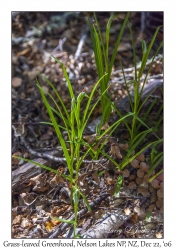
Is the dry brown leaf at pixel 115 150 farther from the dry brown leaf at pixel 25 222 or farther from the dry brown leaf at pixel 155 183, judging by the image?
the dry brown leaf at pixel 25 222

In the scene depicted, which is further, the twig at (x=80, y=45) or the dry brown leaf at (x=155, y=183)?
the twig at (x=80, y=45)

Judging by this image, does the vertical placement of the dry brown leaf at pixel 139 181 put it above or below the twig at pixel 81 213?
above

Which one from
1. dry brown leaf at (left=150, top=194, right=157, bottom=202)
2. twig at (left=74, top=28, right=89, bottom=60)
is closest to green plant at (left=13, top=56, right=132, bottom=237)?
dry brown leaf at (left=150, top=194, right=157, bottom=202)

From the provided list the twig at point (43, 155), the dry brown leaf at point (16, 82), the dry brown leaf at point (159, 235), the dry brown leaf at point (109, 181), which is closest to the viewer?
the dry brown leaf at point (159, 235)

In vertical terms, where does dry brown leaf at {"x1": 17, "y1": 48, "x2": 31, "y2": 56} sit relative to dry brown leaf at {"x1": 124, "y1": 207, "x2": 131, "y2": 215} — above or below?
above

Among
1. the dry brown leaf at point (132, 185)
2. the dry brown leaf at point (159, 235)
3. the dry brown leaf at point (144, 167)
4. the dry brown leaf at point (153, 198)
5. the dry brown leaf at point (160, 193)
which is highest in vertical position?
the dry brown leaf at point (144, 167)

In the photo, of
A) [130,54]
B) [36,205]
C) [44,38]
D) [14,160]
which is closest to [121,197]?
[36,205]

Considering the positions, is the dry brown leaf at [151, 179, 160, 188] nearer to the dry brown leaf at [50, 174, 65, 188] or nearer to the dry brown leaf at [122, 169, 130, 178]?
the dry brown leaf at [122, 169, 130, 178]

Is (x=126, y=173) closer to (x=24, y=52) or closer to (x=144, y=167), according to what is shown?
(x=144, y=167)

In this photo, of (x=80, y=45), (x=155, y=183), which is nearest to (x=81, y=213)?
(x=155, y=183)

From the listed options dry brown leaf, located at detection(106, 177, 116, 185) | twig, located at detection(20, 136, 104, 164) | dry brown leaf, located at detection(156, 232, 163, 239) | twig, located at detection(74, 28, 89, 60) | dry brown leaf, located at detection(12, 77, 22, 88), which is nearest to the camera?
dry brown leaf, located at detection(156, 232, 163, 239)

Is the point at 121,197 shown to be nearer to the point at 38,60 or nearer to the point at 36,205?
the point at 36,205

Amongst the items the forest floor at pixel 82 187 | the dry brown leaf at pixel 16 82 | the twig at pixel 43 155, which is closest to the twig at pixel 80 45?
the forest floor at pixel 82 187
